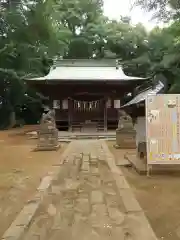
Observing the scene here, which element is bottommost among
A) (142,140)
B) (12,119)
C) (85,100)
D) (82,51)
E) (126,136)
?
(126,136)

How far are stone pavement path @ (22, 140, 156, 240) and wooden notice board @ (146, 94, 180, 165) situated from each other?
3.21ft

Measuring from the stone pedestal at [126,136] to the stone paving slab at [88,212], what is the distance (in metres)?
6.21

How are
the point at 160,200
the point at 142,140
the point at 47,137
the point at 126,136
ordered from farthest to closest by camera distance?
the point at 126,136 → the point at 47,137 → the point at 142,140 → the point at 160,200

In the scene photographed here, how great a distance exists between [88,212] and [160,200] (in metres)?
1.37

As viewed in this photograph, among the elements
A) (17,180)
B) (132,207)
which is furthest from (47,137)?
(132,207)

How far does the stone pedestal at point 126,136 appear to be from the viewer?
13.3m

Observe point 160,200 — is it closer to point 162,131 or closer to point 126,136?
point 162,131

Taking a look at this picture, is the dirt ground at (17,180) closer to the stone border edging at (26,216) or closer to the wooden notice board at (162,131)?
the stone border edging at (26,216)

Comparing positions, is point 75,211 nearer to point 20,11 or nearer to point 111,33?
point 20,11

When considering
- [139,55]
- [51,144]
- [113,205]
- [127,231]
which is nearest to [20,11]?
[51,144]

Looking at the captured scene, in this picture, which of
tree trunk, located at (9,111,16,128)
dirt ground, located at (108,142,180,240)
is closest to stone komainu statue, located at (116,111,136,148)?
dirt ground, located at (108,142,180,240)

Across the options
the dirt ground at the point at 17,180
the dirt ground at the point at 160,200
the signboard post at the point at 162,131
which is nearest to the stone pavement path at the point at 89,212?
the dirt ground at the point at 160,200

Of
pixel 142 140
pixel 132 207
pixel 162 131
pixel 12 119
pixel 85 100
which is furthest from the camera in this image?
pixel 12 119

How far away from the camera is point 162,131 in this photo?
676 cm
